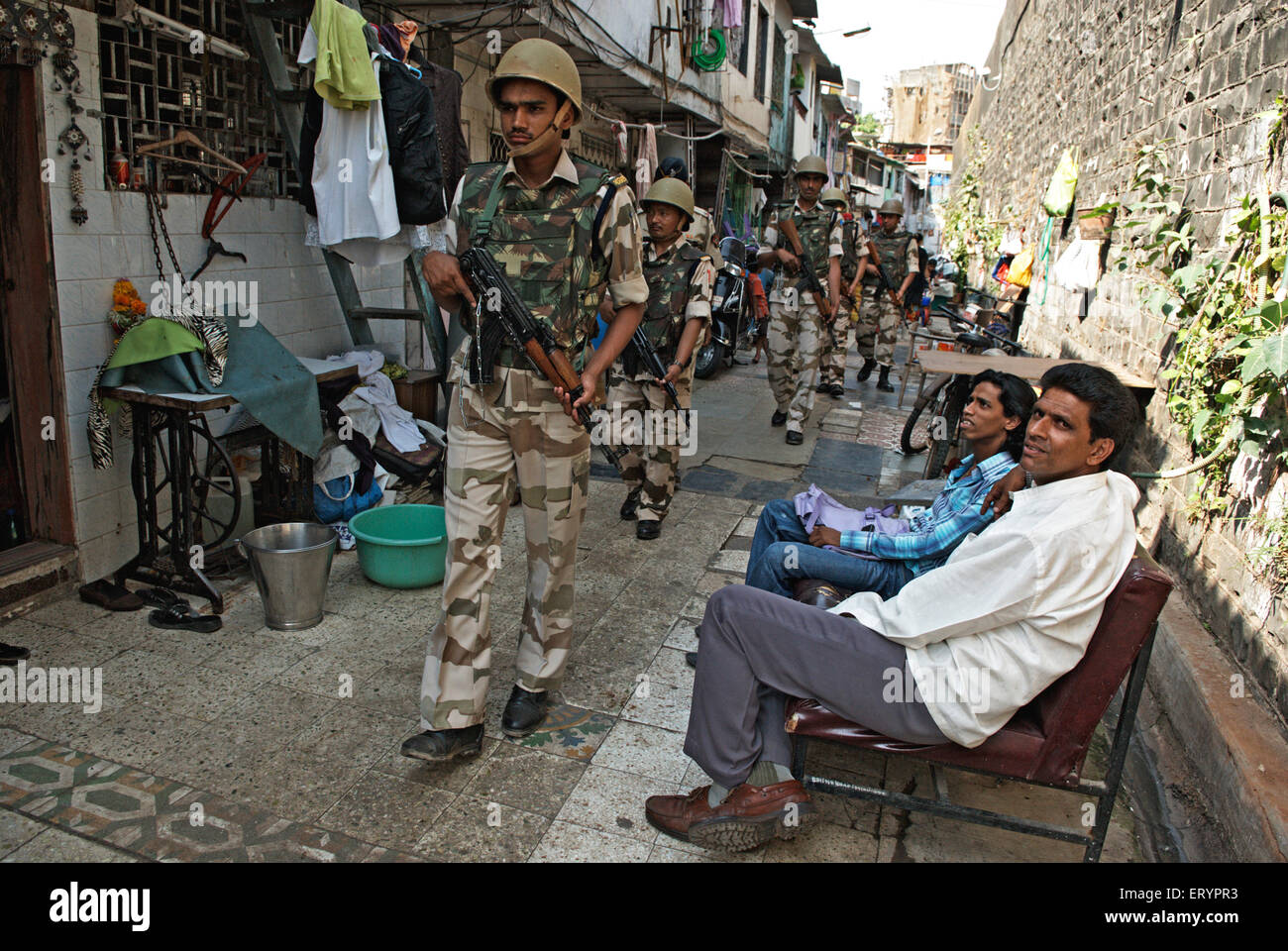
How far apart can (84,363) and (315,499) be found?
1.33 m

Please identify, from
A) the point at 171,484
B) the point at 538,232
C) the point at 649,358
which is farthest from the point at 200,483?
the point at 538,232

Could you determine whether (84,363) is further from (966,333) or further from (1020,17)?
(1020,17)

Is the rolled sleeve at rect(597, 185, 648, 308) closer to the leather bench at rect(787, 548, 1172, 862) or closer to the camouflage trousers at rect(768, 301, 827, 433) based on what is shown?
the leather bench at rect(787, 548, 1172, 862)

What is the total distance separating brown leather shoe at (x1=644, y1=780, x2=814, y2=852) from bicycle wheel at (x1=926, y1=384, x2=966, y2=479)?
3.80m

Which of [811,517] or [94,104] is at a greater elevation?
[94,104]

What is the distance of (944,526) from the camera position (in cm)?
322

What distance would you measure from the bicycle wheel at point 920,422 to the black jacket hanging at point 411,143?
3.93 metres

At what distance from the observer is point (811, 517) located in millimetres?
3510

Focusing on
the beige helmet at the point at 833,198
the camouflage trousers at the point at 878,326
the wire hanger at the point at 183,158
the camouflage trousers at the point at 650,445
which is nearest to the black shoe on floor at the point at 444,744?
the camouflage trousers at the point at 650,445

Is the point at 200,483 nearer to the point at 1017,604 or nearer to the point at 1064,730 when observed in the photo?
the point at 1017,604

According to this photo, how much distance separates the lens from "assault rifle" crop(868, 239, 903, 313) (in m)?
9.96

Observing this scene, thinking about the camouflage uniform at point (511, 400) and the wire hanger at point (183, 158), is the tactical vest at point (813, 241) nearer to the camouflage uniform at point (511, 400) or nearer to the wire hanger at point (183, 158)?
the wire hanger at point (183, 158)
